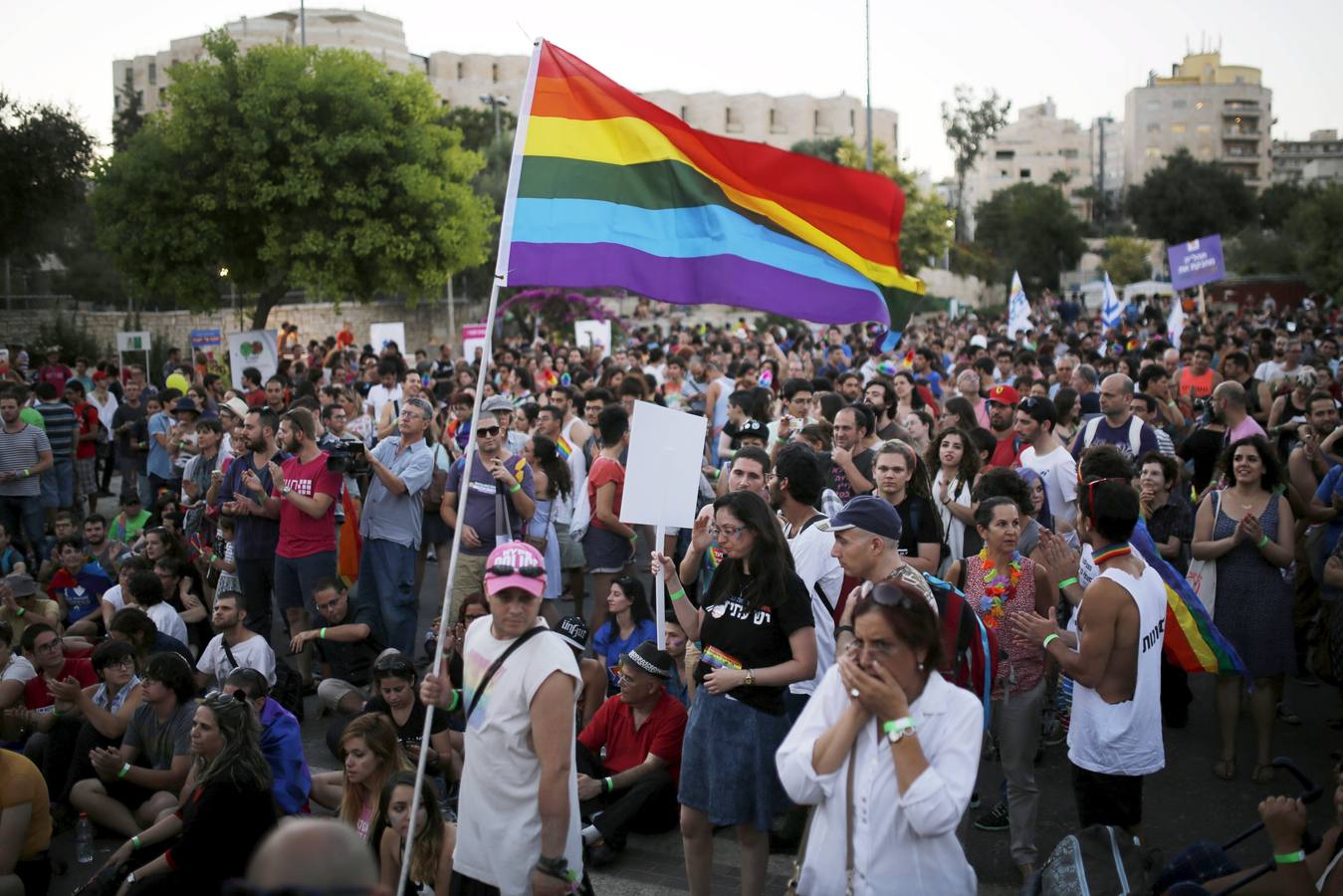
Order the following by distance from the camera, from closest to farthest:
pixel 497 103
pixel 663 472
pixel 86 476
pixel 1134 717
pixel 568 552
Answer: pixel 1134 717 → pixel 663 472 → pixel 568 552 → pixel 86 476 → pixel 497 103

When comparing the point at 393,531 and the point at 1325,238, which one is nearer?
the point at 393,531

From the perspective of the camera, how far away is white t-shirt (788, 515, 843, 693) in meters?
4.90

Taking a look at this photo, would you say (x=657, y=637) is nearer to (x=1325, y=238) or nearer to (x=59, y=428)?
(x=59, y=428)

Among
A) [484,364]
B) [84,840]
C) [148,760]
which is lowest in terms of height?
[84,840]

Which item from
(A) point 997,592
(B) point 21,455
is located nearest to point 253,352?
(B) point 21,455

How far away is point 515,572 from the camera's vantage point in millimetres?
4113

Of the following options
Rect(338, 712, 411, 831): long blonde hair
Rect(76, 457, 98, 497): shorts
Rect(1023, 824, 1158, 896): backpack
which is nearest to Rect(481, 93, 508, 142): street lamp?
Rect(76, 457, 98, 497): shorts

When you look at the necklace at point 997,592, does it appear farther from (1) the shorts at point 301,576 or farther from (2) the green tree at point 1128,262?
(2) the green tree at point 1128,262

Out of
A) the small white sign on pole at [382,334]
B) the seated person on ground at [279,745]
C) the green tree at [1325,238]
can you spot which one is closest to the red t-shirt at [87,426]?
the small white sign on pole at [382,334]

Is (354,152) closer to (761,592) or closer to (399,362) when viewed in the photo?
(399,362)

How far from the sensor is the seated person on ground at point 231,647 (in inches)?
281

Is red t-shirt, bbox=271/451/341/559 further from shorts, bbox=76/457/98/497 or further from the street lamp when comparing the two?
the street lamp

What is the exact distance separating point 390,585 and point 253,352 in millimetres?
10653

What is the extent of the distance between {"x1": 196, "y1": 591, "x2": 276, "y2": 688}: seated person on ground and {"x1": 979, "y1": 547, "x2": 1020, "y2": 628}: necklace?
4.16 meters
